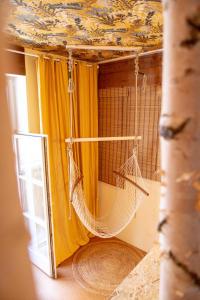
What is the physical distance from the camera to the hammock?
206 centimetres

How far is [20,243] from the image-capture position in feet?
1.07

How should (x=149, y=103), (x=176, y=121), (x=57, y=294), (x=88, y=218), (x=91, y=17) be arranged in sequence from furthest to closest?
(x=88, y=218) < (x=149, y=103) < (x=57, y=294) < (x=91, y=17) < (x=176, y=121)

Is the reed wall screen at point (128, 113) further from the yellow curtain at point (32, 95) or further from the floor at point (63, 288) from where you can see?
the floor at point (63, 288)

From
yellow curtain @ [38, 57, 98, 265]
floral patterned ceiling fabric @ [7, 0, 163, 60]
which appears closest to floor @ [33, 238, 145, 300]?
yellow curtain @ [38, 57, 98, 265]

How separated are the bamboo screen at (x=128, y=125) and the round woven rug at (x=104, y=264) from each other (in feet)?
2.68

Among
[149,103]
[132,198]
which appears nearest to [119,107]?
[149,103]

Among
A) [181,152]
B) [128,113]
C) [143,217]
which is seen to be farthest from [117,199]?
[181,152]

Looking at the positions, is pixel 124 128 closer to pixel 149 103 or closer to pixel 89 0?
pixel 149 103

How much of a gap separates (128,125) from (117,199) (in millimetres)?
952

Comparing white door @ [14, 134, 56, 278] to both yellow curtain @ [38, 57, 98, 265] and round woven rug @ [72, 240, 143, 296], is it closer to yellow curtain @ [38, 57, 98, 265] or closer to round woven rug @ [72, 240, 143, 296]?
yellow curtain @ [38, 57, 98, 265]

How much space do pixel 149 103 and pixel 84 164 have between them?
1039mm

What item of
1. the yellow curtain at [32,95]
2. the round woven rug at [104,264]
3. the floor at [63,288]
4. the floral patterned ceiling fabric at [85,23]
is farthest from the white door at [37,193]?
the floral patterned ceiling fabric at [85,23]

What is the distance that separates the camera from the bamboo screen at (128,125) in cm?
212

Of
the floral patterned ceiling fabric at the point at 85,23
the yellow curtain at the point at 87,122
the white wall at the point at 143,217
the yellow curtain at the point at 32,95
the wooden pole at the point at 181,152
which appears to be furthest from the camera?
the yellow curtain at the point at 87,122
